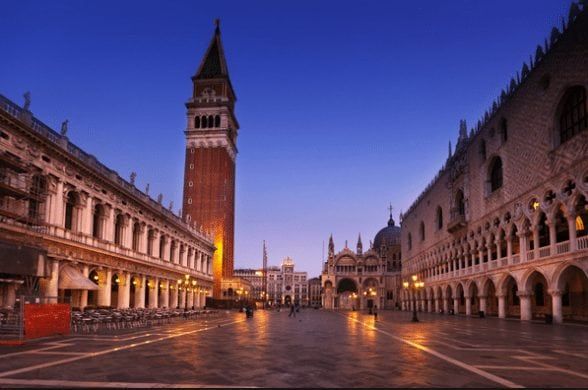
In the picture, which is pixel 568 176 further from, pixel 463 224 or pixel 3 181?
pixel 3 181

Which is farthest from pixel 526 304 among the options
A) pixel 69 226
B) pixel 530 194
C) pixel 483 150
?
pixel 69 226

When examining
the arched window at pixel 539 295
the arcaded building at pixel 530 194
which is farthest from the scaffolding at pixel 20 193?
the arched window at pixel 539 295

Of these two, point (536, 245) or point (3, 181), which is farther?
point (536, 245)

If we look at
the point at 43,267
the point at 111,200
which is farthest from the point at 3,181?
the point at 111,200

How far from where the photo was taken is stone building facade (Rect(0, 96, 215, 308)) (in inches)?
1116

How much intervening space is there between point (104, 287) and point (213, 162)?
5841cm

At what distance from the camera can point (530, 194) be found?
3797 cm

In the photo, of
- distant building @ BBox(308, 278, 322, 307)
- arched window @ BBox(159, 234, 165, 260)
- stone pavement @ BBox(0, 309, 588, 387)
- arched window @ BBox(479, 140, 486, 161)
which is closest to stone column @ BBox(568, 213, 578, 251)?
stone pavement @ BBox(0, 309, 588, 387)

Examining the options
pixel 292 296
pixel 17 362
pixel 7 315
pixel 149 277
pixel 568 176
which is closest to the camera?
pixel 17 362

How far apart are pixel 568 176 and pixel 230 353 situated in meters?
26.1

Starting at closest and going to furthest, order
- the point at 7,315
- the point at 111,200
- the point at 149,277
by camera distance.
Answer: the point at 7,315, the point at 111,200, the point at 149,277

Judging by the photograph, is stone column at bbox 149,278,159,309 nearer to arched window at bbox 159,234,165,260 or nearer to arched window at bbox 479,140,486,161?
arched window at bbox 159,234,165,260

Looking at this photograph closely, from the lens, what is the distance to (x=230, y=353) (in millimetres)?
15008

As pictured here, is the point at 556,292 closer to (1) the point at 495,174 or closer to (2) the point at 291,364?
(1) the point at 495,174
